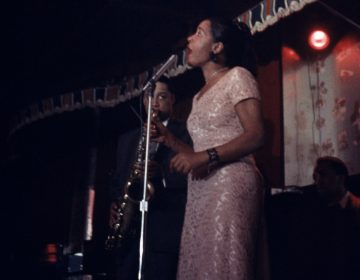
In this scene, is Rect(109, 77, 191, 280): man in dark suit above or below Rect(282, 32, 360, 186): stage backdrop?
below

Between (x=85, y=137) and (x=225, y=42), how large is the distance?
6.78 m

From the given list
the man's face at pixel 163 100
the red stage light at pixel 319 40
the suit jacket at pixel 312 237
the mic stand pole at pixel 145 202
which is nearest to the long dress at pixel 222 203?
the mic stand pole at pixel 145 202

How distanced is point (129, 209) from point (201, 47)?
1.60m

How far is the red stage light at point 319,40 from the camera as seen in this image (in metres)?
5.38

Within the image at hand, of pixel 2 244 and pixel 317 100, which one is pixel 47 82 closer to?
pixel 2 244

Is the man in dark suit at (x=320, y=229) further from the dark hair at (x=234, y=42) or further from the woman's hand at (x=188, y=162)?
the woman's hand at (x=188, y=162)

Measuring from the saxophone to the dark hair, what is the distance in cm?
121

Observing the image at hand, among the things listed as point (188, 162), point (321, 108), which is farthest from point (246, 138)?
point (321, 108)

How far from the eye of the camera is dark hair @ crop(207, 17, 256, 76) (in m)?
2.76

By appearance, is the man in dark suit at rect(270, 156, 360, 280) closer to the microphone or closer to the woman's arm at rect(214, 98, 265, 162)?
the woman's arm at rect(214, 98, 265, 162)

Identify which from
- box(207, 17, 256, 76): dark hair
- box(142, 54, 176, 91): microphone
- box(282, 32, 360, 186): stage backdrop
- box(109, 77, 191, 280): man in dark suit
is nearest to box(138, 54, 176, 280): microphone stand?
box(142, 54, 176, 91): microphone

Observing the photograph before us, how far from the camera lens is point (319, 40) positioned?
5422 millimetres

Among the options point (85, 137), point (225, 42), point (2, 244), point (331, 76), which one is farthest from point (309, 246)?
point (85, 137)

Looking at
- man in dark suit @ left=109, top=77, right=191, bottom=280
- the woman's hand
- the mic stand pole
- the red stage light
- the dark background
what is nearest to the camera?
the woman's hand
